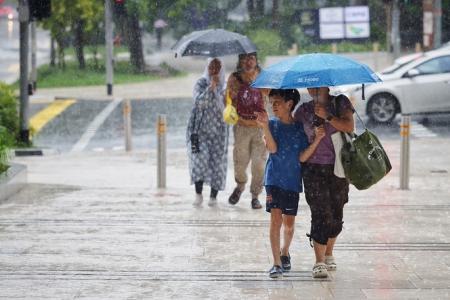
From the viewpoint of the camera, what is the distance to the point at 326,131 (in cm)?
902

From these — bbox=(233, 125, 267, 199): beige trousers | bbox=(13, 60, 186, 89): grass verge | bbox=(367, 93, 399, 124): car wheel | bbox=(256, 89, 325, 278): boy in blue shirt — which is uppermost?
bbox=(256, 89, 325, 278): boy in blue shirt

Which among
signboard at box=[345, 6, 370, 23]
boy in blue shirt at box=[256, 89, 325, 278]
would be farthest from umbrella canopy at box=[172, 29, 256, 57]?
signboard at box=[345, 6, 370, 23]

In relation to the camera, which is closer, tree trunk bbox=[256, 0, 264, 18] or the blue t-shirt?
the blue t-shirt

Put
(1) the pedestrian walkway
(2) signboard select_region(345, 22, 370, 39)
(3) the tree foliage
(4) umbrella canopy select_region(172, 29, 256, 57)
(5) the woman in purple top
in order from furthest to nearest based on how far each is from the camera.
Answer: (2) signboard select_region(345, 22, 370, 39) → (3) the tree foliage → (4) umbrella canopy select_region(172, 29, 256, 57) → (5) the woman in purple top → (1) the pedestrian walkway

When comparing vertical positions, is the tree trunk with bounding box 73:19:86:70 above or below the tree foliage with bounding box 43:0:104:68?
below

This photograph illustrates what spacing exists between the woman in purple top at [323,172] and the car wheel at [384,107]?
49.3ft

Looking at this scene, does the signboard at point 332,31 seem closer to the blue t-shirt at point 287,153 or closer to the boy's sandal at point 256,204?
the boy's sandal at point 256,204

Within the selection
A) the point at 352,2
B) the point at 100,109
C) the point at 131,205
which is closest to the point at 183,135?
the point at 100,109

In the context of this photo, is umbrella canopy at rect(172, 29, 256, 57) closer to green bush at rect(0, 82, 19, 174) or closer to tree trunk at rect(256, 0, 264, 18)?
green bush at rect(0, 82, 19, 174)

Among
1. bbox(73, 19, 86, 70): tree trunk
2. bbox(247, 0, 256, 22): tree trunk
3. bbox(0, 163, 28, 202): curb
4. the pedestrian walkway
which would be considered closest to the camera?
the pedestrian walkway

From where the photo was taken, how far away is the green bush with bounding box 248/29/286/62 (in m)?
42.5

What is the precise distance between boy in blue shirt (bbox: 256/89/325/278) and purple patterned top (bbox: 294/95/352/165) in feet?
0.19

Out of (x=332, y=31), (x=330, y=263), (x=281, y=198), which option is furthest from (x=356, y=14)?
(x=281, y=198)

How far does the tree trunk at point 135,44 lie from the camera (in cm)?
4125
